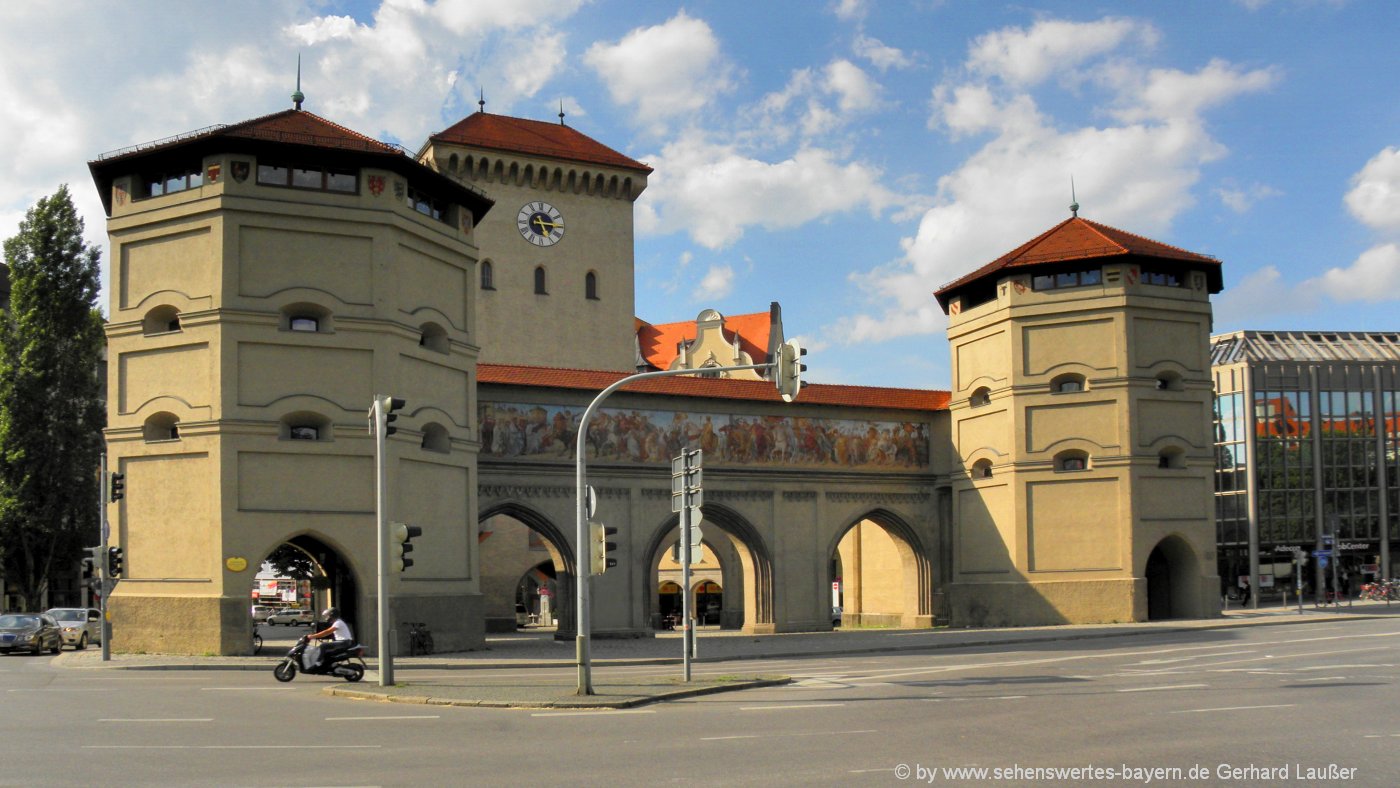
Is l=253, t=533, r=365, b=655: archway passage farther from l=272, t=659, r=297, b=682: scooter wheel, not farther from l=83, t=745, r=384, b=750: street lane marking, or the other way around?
l=83, t=745, r=384, b=750: street lane marking

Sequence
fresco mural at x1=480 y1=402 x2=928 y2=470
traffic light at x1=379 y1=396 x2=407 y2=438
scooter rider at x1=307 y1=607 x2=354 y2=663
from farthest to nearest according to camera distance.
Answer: fresco mural at x1=480 y1=402 x2=928 y2=470, scooter rider at x1=307 y1=607 x2=354 y2=663, traffic light at x1=379 y1=396 x2=407 y2=438

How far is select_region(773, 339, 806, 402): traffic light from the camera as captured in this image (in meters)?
21.3

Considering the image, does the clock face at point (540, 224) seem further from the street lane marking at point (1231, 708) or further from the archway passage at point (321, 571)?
the street lane marking at point (1231, 708)

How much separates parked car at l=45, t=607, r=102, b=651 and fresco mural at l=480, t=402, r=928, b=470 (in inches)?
561

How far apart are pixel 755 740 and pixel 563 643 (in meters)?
28.3

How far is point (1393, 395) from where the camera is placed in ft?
262

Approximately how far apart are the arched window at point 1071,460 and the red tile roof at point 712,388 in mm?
5900

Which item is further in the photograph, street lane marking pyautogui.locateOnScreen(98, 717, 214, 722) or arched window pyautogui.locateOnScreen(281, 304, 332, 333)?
arched window pyautogui.locateOnScreen(281, 304, 332, 333)

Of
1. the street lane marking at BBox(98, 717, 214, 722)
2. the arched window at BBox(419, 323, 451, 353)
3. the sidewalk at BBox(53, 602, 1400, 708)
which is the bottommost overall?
the sidewalk at BBox(53, 602, 1400, 708)

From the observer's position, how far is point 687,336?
3442 inches

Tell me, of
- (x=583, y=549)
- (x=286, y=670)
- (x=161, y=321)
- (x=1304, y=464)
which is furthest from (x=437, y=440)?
(x=1304, y=464)

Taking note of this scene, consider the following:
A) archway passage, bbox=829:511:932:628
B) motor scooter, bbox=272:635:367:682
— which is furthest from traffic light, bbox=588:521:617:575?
archway passage, bbox=829:511:932:628

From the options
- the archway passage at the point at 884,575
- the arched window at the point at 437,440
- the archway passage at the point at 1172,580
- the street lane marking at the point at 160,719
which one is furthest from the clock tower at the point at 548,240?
the street lane marking at the point at 160,719

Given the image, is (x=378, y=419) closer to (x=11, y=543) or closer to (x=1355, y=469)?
(x=11, y=543)
